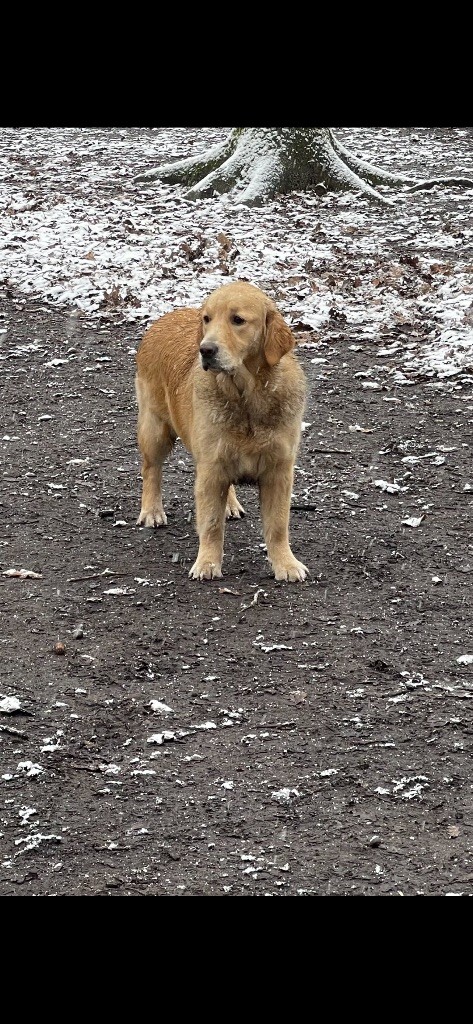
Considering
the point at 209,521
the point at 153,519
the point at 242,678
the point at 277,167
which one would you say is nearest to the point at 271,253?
the point at 277,167

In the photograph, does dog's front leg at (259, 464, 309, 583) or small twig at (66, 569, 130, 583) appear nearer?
dog's front leg at (259, 464, 309, 583)

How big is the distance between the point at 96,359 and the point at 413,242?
4658 mm

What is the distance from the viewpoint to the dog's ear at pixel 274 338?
618 cm

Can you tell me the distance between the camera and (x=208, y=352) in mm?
5875

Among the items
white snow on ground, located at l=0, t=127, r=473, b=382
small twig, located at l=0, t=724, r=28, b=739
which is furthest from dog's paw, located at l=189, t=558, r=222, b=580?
white snow on ground, located at l=0, t=127, r=473, b=382

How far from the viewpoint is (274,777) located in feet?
15.2

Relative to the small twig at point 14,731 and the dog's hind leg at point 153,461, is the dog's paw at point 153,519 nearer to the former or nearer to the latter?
the dog's hind leg at point 153,461

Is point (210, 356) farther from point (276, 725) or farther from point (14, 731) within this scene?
point (14, 731)

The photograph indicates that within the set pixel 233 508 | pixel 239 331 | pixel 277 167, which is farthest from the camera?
pixel 277 167

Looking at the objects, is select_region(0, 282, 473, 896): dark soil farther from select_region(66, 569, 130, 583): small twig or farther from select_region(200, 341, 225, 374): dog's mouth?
select_region(200, 341, 225, 374): dog's mouth

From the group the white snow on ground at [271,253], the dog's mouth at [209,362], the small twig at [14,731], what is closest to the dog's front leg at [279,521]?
the dog's mouth at [209,362]

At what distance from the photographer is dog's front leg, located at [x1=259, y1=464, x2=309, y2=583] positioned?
6387 mm

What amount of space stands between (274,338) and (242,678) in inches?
75.3

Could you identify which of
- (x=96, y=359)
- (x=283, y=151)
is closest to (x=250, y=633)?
(x=96, y=359)
